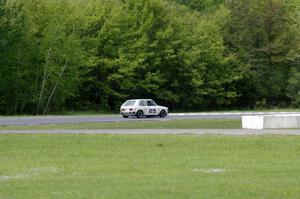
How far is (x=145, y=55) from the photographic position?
7412 cm

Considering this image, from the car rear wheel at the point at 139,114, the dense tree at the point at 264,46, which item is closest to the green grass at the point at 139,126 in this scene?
the car rear wheel at the point at 139,114

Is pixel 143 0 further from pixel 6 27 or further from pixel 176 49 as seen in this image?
pixel 6 27

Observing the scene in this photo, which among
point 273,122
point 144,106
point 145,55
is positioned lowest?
point 144,106

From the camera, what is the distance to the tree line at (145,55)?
217ft

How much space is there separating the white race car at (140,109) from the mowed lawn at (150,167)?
24.6 m

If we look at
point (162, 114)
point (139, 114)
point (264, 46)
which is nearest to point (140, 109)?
point (139, 114)

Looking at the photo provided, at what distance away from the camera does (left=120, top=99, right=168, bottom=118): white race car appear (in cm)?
5219

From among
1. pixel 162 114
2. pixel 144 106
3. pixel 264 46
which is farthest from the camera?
pixel 264 46

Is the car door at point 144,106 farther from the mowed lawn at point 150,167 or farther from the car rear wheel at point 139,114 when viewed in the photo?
the mowed lawn at point 150,167

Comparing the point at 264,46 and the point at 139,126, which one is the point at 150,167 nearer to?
the point at 139,126

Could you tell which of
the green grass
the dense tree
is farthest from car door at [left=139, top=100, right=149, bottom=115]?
the dense tree

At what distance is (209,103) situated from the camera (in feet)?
269

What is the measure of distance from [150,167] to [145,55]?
188 feet

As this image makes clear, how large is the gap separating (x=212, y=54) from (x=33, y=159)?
61359 mm
